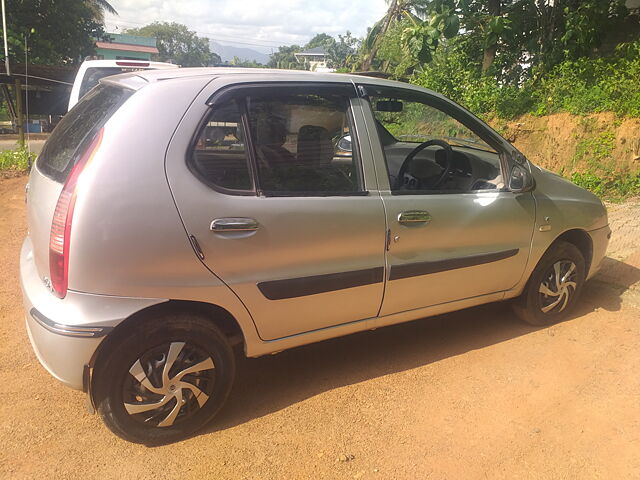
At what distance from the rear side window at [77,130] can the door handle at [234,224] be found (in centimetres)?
70

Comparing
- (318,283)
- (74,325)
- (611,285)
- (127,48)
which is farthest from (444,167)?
(127,48)

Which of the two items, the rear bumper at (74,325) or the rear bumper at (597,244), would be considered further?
the rear bumper at (597,244)

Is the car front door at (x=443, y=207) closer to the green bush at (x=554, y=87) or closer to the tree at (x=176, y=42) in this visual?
the green bush at (x=554, y=87)

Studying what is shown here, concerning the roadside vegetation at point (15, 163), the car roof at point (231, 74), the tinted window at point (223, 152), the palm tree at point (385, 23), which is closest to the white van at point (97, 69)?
the roadside vegetation at point (15, 163)

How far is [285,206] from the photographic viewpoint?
266 cm

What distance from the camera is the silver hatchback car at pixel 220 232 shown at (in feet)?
7.61

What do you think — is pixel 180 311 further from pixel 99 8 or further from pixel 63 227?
pixel 99 8

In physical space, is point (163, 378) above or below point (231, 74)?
below

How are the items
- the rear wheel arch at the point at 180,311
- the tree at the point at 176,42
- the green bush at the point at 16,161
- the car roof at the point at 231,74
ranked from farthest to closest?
the tree at the point at 176,42 < the green bush at the point at 16,161 < the car roof at the point at 231,74 < the rear wheel arch at the point at 180,311

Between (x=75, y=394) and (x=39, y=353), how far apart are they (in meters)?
0.68

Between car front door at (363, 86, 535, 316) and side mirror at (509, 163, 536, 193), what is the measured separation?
0.05 metres

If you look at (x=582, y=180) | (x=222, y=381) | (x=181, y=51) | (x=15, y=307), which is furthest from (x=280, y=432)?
(x=181, y=51)

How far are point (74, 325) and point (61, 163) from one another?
2.69 ft

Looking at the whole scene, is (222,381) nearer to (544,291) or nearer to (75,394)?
(75,394)
